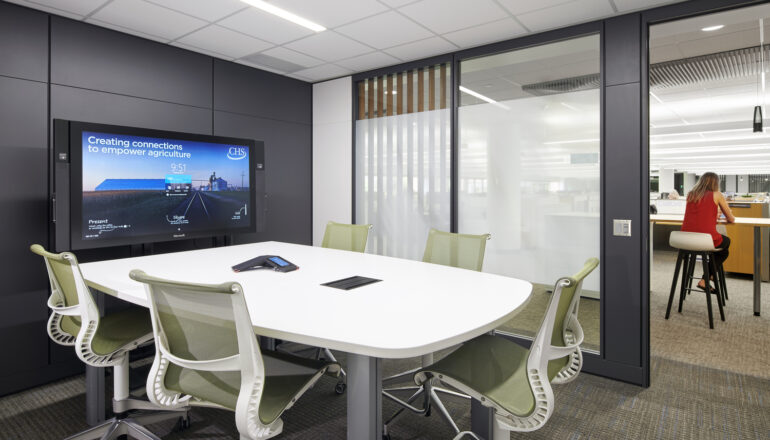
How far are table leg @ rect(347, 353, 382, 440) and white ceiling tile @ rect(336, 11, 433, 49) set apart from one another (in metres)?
2.69

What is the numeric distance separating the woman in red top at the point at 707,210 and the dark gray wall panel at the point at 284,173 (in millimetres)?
4368

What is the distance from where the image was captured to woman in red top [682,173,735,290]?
457cm

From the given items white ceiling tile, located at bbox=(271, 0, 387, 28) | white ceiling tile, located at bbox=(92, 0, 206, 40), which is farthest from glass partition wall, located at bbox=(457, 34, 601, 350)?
white ceiling tile, located at bbox=(92, 0, 206, 40)

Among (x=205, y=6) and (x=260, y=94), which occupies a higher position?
(x=205, y=6)

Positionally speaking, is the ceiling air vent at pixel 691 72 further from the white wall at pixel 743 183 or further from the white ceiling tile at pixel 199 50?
the white wall at pixel 743 183

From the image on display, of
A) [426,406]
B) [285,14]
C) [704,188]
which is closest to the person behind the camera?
[426,406]

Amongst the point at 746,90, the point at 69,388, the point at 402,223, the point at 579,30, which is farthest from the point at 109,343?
the point at 746,90

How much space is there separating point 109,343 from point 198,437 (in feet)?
2.38

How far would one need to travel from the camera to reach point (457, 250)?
2852 millimetres

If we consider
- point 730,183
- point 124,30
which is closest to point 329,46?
point 124,30

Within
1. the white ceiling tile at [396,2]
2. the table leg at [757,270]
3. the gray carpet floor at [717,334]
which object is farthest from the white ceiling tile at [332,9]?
the table leg at [757,270]

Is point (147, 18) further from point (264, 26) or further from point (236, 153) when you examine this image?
point (236, 153)

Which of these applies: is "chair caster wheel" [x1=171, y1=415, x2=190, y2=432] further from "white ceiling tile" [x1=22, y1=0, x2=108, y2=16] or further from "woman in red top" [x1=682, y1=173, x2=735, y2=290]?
"woman in red top" [x1=682, y1=173, x2=735, y2=290]

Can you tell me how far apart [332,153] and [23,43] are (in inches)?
112
